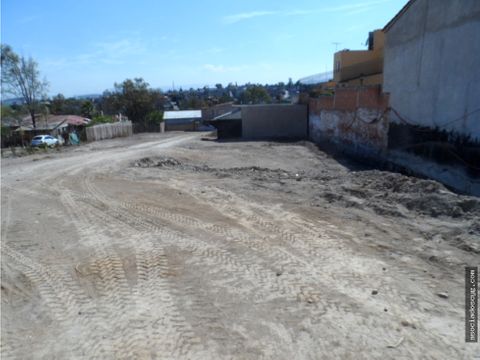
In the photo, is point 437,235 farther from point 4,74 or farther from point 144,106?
point 144,106

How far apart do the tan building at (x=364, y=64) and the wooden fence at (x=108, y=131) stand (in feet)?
72.0

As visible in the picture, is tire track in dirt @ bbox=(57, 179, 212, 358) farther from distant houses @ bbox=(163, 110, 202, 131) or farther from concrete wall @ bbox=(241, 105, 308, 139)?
distant houses @ bbox=(163, 110, 202, 131)

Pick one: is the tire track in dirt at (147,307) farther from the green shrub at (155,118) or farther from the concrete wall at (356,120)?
the green shrub at (155,118)

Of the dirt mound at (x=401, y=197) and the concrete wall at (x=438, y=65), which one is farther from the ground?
the concrete wall at (x=438, y=65)

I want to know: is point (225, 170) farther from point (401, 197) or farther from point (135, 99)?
point (135, 99)

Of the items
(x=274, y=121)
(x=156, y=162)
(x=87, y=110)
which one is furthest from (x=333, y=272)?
(x=87, y=110)

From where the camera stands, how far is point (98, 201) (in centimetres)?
912

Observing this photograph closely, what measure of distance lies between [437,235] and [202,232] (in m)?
4.11

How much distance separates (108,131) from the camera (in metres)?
32.5

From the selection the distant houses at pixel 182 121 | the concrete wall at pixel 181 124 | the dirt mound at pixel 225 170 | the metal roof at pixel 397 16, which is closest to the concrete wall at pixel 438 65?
the metal roof at pixel 397 16

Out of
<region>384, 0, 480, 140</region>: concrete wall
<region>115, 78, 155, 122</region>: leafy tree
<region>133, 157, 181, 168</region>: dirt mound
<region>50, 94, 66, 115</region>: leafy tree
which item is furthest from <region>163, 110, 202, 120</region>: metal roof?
<region>384, 0, 480, 140</region>: concrete wall

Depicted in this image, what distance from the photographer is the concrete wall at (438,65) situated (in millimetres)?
10398

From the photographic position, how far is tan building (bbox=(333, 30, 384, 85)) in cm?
2757

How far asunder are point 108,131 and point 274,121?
1527 cm
